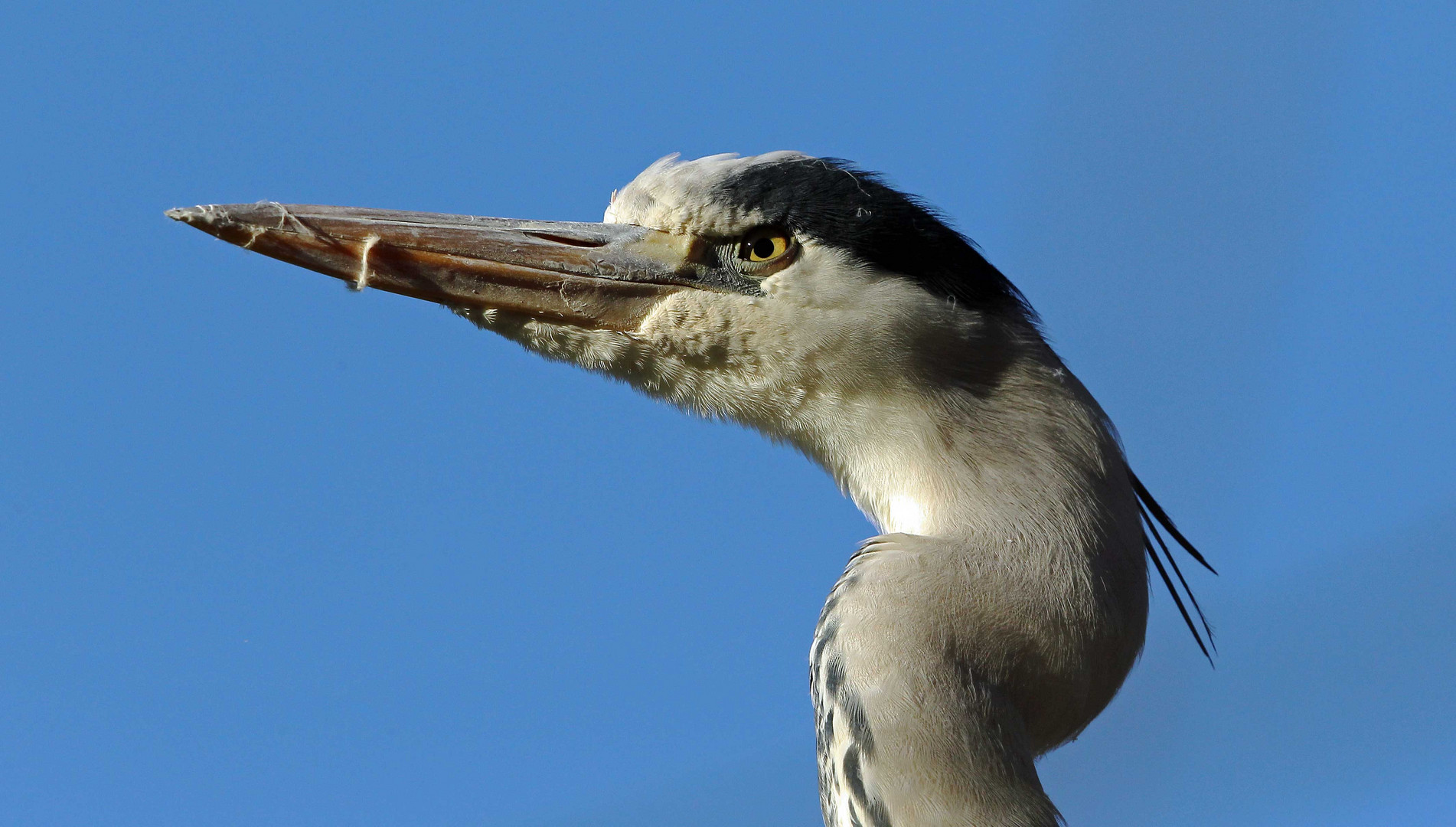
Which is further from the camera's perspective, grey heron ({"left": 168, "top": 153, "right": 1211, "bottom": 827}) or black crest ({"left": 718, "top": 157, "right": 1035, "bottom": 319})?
black crest ({"left": 718, "top": 157, "right": 1035, "bottom": 319})

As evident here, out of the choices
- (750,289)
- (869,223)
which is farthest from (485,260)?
(869,223)

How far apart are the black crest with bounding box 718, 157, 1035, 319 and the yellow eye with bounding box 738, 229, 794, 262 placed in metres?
0.03

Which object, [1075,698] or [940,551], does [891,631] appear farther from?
[1075,698]

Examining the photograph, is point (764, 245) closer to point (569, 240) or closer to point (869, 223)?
point (869, 223)

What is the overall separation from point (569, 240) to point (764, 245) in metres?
0.38

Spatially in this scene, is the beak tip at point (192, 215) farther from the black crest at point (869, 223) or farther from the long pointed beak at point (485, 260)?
the black crest at point (869, 223)

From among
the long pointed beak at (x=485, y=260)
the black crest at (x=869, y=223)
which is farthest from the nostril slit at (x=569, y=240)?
the black crest at (x=869, y=223)

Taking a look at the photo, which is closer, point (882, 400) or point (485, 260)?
point (882, 400)

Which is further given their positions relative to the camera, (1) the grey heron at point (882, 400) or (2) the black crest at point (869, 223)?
(2) the black crest at point (869, 223)

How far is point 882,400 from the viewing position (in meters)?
2.33

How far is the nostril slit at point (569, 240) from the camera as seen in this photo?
249cm

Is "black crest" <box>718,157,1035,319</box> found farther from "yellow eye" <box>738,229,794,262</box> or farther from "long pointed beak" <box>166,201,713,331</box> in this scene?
"long pointed beak" <box>166,201,713,331</box>

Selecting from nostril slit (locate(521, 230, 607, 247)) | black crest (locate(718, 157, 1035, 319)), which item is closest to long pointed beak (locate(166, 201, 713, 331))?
nostril slit (locate(521, 230, 607, 247))

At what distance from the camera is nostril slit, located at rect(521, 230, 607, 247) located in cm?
249
